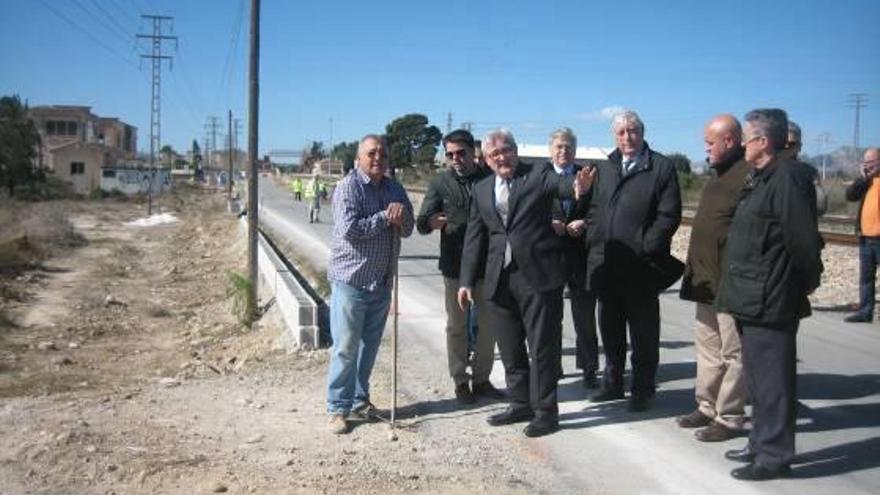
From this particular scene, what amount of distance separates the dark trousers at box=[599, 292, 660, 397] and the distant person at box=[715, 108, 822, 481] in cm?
122

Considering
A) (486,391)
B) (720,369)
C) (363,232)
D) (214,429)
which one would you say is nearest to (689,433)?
(720,369)

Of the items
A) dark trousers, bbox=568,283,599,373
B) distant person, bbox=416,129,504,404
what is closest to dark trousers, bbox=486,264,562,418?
distant person, bbox=416,129,504,404

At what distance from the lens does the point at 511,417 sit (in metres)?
5.94

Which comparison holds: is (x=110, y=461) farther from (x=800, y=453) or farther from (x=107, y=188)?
(x=107, y=188)

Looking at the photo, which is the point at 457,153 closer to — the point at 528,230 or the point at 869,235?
the point at 528,230

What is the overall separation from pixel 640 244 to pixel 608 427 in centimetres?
131

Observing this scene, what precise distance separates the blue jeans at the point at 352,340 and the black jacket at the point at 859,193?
7087mm

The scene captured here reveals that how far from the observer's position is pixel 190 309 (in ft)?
50.5

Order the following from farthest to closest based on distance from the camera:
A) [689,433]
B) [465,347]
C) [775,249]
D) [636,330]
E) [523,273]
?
[465,347]
[636,330]
[689,433]
[523,273]
[775,249]

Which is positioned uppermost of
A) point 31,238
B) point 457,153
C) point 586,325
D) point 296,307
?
point 457,153

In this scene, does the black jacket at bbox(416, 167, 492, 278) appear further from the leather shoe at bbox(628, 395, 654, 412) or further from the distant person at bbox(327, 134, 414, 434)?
the leather shoe at bbox(628, 395, 654, 412)

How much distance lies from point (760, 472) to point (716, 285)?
1.25 metres

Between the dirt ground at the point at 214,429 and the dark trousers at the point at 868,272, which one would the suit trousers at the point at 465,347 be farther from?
the dark trousers at the point at 868,272

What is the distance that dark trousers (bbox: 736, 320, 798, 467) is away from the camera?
15.7 feet
